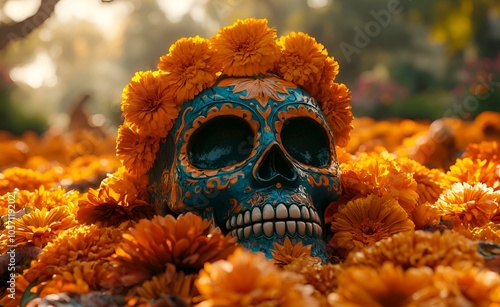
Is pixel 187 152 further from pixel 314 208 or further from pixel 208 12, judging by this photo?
pixel 208 12

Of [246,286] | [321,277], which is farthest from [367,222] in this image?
[246,286]

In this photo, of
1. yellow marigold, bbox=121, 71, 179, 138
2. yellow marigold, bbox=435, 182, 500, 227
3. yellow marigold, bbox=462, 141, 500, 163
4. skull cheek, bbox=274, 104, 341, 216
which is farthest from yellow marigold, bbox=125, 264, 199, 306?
yellow marigold, bbox=462, 141, 500, 163

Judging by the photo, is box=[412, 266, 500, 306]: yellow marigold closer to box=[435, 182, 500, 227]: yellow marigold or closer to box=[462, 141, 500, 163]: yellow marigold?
box=[435, 182, 500, 227]: yellow marigold

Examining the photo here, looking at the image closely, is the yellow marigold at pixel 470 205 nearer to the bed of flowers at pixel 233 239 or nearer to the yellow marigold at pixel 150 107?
the bed of flowers at pixel 233 239

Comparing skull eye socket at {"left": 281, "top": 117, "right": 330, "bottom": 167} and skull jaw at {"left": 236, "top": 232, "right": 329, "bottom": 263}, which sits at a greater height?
skull eye socket at {"left": 281, "top": 117, "right": 330, "bottom": 167}

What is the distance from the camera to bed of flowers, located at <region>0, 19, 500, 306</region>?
1.68 meters

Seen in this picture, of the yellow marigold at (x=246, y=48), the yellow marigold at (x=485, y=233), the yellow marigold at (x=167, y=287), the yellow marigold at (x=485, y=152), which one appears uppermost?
the yellow marigold at (x=485, y=152)

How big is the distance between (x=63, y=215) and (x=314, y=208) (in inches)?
40.7

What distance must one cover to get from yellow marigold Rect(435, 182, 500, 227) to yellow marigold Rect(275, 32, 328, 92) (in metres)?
0.79

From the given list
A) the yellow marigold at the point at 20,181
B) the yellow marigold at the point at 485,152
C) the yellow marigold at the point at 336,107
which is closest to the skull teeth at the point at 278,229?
the yellow marigold at the point at 336,107

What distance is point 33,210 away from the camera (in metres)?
3.13

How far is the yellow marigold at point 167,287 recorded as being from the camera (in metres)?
1.95

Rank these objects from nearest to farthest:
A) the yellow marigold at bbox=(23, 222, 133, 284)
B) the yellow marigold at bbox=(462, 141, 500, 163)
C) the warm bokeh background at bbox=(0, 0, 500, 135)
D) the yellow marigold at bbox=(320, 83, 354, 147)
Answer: the yellow marigold at bbox=(23, 222, 133, 284) < the yellow marigold at bbox=(320, 83, 354, 147) < the yellow marigold at bbox=(462, 141, 500, 163) < the warm bokeh background at bbox=(0, 0, 500, 135)

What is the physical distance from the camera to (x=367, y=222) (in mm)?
2822
